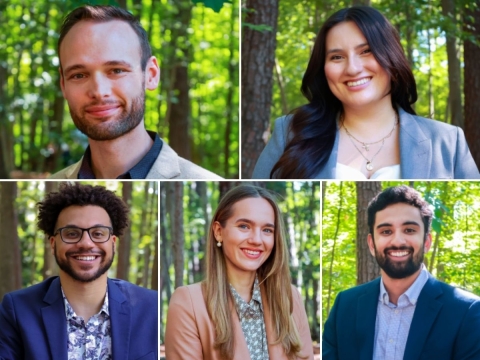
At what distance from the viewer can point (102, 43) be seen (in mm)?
3846

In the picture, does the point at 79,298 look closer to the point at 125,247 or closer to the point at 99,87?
the point at 125,247

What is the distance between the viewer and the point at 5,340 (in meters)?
3.97

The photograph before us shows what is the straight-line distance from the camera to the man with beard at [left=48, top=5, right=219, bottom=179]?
12.6ft

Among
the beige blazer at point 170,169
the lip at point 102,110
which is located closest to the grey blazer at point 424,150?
the beige blazer at point 170,169

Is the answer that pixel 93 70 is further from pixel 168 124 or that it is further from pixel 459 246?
pixel 168 124

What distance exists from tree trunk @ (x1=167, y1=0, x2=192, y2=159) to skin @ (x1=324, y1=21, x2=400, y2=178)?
2.47 metres

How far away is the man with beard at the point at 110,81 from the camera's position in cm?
384

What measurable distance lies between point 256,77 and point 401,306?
1505 mm

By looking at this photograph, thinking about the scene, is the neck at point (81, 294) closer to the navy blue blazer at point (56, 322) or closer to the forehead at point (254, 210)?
the navy blue blazer at point (56, 322)

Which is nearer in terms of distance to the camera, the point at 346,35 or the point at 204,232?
the point at 346,35

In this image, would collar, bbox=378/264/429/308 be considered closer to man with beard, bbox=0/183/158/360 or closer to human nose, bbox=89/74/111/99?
man with beard, bbox=0/183/158/360

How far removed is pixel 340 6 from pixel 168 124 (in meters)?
2.80

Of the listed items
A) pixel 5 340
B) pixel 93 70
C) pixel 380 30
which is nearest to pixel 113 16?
pixel 93 70

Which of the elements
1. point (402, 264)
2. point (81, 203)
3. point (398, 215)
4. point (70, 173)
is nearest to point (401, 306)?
point (402, 264)
